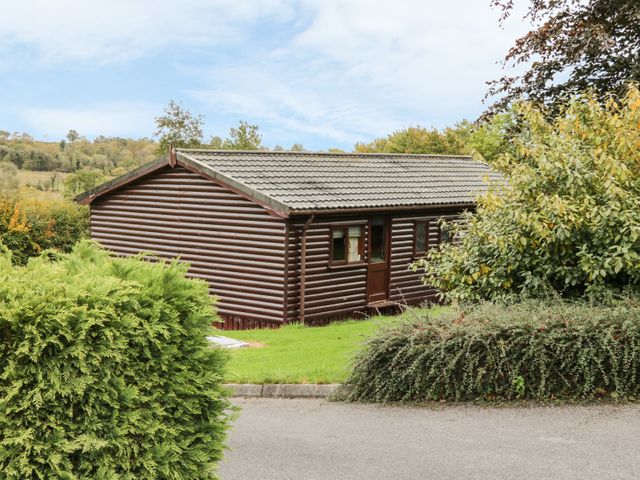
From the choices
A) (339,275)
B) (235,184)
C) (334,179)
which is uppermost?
(334,179)

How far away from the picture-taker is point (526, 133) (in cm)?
1507

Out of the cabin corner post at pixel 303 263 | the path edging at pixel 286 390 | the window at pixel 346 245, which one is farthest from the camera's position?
the window at pixel 346 245

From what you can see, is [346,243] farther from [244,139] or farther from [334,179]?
[244,139]

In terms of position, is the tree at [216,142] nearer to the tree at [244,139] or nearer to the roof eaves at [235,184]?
the tree at [244,139]

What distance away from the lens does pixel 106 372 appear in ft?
19.1

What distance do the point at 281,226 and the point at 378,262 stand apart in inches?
157

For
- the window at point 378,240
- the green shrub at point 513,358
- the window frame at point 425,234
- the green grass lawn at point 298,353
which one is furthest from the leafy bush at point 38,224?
the green shrub at point 513,358

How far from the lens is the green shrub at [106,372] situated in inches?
223

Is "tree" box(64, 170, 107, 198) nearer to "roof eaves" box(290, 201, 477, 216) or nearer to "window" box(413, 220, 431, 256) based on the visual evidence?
"window" box(413, 220, 431, 256)

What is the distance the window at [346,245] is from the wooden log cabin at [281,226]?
0.03 metres

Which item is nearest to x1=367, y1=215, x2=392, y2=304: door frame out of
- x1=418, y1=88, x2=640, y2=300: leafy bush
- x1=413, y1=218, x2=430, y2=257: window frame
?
x1=413, y1=218, x2=430, y2=257: window frame

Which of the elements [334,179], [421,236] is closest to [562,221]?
[334,179]

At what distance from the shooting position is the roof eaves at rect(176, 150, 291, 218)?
1875cm

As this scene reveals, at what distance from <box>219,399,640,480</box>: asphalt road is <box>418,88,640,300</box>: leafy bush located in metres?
2.93
